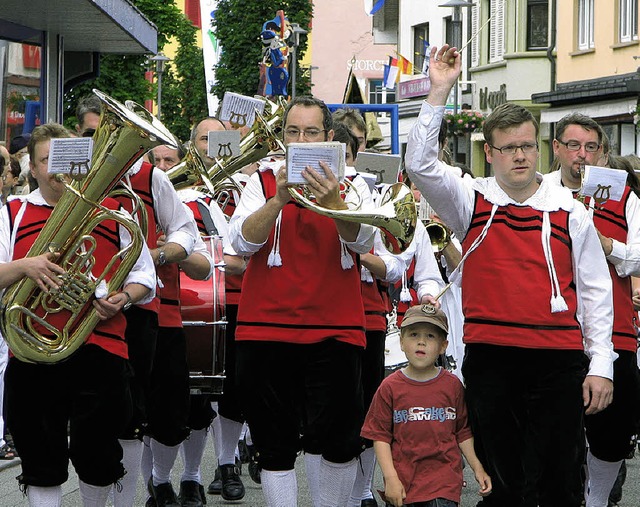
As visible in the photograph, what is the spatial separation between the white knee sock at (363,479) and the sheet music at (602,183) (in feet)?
6.11

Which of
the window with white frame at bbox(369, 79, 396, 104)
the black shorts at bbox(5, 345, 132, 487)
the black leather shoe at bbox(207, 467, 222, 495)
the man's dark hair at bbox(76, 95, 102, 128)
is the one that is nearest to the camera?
the black shorts at bbox(5, 345, 132, 487)

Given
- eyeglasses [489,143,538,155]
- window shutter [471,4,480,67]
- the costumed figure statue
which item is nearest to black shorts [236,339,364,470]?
eyeglasses [489,143,538,155]

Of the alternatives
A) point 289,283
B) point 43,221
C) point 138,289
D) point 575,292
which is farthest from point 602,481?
point 43,221

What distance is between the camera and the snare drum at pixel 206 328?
7977mm

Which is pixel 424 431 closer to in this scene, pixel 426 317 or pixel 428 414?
pixel 428 414

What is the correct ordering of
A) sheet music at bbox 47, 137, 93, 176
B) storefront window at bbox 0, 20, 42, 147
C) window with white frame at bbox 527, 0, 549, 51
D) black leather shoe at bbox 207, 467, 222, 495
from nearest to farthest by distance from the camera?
1. sheet music at bbox 47, 137, 93, 176
2. black leather shoe at bbox 207, 467, 222, 495
3. storefront window at bbox 0, 20, 42, 147
4. window with white frame at bbox 527, 0, 549, 51

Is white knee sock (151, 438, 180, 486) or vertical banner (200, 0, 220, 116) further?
vertical banner (200, 0, 220, 116)

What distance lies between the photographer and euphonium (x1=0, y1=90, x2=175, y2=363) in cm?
599

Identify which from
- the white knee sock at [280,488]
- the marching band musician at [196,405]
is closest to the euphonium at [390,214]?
the white knee sock at [280,488]

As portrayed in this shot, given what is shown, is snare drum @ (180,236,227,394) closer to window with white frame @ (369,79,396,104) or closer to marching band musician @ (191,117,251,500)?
marching band musician @ (191,117,251,500)

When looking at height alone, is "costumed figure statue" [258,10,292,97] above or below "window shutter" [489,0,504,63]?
below

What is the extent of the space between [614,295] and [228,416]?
2.54 meters

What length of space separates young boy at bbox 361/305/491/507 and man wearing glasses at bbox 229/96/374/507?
0.17 m

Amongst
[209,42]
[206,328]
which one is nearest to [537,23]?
[209,42]
